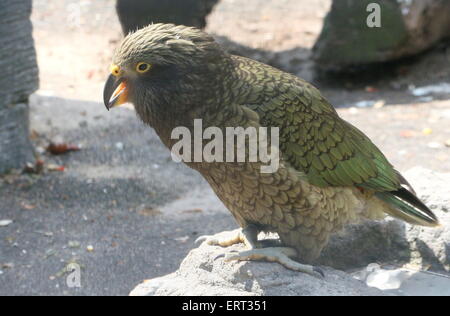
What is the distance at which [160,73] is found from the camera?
129 inches

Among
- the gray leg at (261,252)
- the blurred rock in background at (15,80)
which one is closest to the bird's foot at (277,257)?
the gray leg at (261,252)

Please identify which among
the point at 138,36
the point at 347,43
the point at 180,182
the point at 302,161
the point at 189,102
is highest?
the point at 138,36

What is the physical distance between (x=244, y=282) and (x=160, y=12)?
6.15 metres

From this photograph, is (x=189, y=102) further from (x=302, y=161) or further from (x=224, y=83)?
(x=302, y=161)

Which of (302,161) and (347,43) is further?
(347,43)

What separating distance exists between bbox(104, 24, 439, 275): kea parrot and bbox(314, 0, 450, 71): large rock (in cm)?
540

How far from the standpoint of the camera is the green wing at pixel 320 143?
3465 millimetres

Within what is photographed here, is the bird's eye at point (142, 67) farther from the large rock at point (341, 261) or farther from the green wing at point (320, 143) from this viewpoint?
the large rock at point (341, 261)

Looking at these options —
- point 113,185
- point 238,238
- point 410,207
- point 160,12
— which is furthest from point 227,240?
point 160,12

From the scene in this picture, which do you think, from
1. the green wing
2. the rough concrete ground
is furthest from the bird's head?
the rough concrete ground

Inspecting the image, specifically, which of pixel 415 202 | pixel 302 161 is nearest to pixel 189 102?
pixel 302 161
